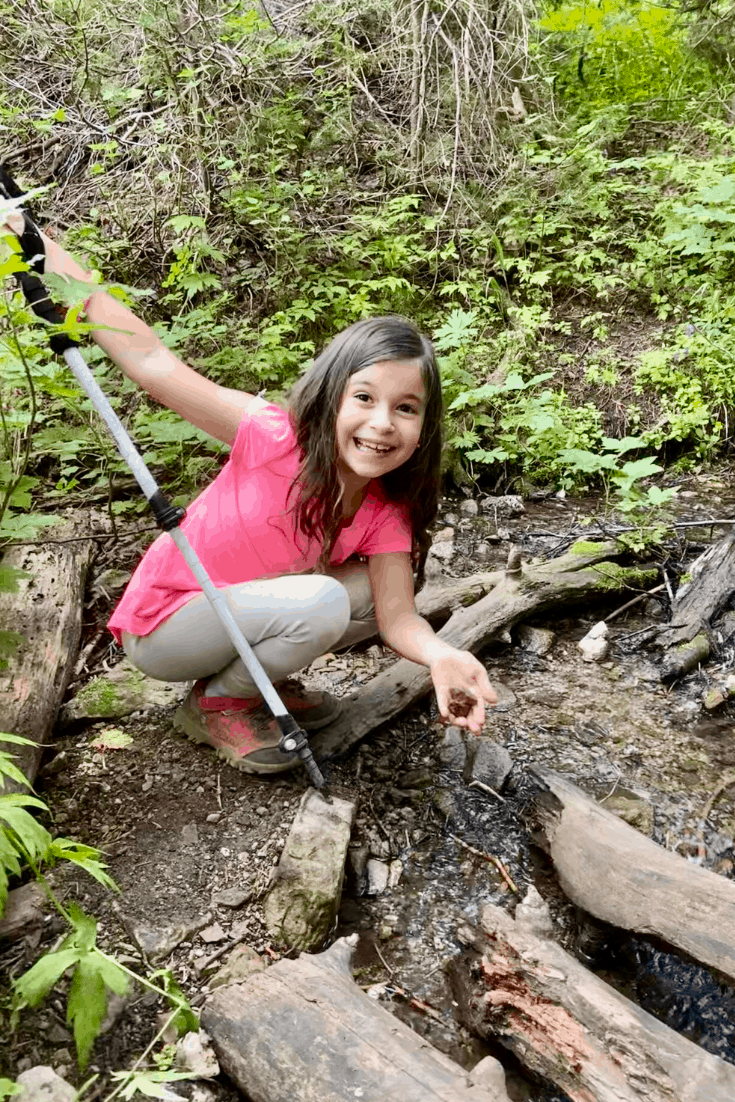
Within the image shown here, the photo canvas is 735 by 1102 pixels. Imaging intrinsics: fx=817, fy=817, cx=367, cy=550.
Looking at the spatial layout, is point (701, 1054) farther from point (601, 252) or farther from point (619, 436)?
point (601, 252)

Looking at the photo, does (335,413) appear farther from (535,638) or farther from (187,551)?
(535,638)

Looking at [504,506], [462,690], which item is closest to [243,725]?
[462,690]

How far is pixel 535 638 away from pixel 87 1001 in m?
2.65

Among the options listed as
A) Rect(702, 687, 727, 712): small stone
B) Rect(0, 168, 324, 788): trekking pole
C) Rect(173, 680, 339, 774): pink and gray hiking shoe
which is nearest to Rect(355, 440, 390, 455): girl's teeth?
Rect(0, 168, 324, 788): trekking pole

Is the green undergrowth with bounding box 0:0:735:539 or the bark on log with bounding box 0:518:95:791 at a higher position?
the green undergrowth with bounding box 0:0:735:539

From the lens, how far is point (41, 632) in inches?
132

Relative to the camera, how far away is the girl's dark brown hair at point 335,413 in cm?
246

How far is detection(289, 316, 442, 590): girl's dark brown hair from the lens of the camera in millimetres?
2463

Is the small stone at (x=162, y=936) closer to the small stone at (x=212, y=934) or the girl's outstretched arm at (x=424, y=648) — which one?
the small stone at (x=212, y=934)

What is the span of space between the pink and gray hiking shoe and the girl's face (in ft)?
3.14

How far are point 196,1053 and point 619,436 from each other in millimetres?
4452

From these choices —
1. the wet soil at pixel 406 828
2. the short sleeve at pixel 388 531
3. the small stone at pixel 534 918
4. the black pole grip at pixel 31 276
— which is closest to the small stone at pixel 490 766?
the wet soil at pixel 406 828

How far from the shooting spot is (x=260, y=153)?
6.41m

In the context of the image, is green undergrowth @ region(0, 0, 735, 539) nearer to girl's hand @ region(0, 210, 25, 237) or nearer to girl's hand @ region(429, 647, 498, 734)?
girl's hand @ region(0, 210, 25, 237)
